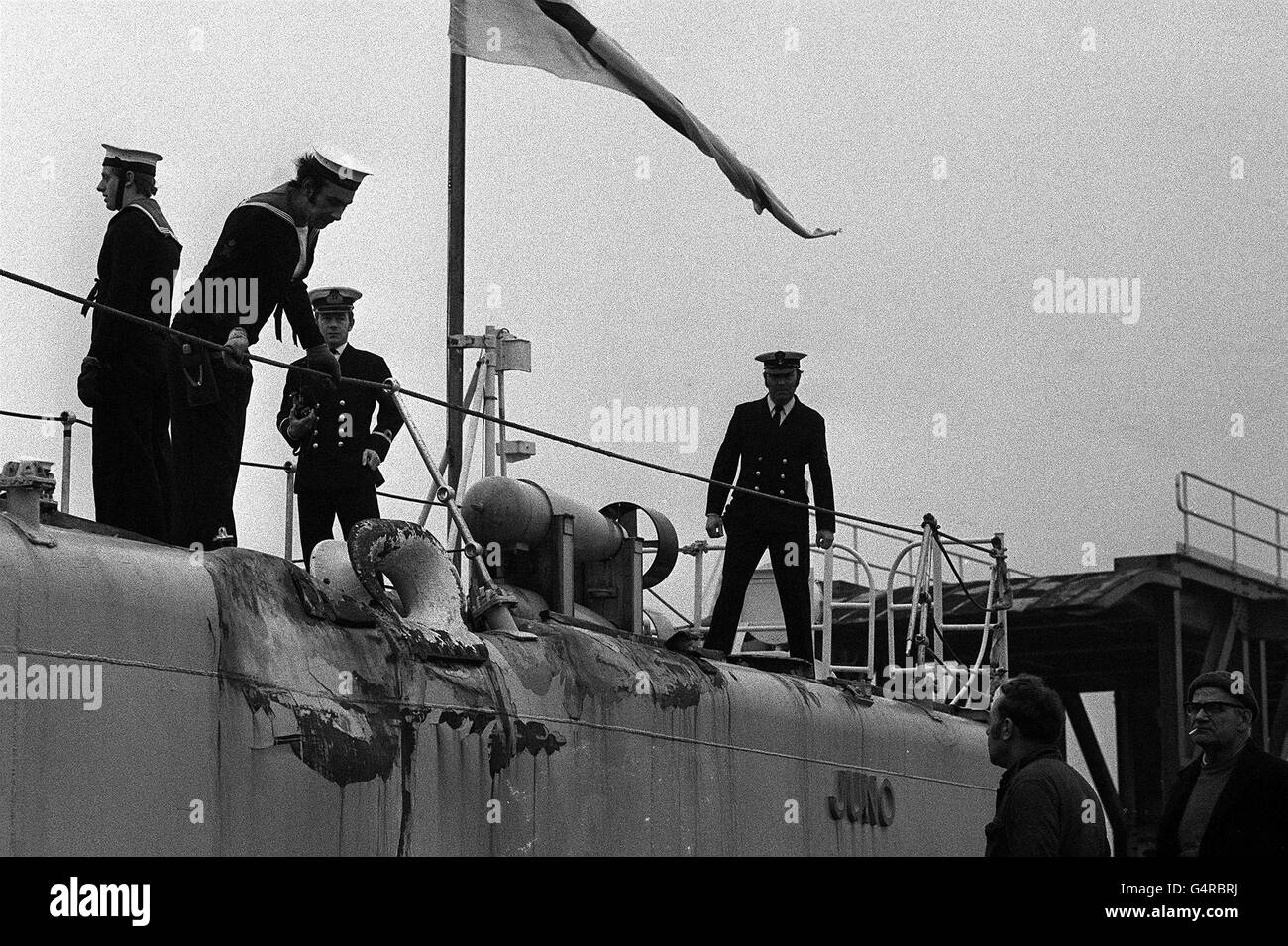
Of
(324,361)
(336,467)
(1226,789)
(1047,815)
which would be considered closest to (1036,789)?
(1047,815)

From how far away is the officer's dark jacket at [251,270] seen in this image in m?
7.98

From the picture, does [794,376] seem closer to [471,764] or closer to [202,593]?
[471,764]

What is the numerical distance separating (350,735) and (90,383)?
5.76 ft

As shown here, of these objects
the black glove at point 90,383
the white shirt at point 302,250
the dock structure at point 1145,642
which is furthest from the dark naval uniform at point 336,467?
the dock structure at point 1145,642

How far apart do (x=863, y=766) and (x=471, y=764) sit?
3.56 meters

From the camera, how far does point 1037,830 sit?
5922mm

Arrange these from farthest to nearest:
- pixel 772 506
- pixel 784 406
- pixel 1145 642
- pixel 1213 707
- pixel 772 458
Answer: pixel 1145 642
pixel 784 406
pixel 772 458
pixel 772 506
pixel 1213 707

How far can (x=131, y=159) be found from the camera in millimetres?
7926

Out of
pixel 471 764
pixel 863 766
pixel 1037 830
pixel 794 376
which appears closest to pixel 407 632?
pixel 471 764

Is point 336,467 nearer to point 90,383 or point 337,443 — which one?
point 337,443

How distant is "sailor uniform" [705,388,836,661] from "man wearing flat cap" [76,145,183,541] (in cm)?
418

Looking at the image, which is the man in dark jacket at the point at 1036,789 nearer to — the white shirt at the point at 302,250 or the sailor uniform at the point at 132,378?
the sailor uniform at the point at 132,378

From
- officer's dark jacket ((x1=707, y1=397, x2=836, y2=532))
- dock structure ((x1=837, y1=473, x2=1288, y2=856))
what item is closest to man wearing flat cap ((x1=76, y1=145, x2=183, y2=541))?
officer's dark jacket ((x1=707, y1=397, x2=836, y2=532))

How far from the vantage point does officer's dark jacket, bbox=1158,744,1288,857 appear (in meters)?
6.26
